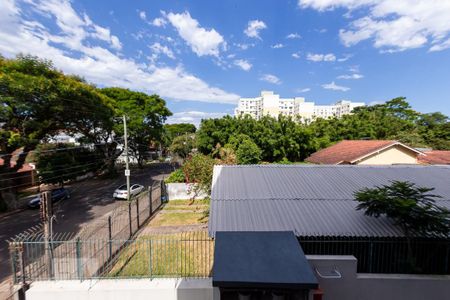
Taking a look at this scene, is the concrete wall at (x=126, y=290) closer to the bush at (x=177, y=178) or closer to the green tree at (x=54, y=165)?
the bush at (x=177, y=178)

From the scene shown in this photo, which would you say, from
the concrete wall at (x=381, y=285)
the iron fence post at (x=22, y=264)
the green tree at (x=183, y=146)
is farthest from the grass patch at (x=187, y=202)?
the green tree at (x=183, y=146)

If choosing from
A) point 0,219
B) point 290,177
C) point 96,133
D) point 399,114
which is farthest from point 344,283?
point 399,114

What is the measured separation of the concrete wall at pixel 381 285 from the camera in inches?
186

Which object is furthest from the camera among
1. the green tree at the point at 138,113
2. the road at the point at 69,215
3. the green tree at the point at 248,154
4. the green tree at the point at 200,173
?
the green tree at the point at 138,113

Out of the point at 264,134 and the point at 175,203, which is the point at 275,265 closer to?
the point at 175,203

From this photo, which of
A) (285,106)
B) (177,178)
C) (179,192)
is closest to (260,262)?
(179,192)

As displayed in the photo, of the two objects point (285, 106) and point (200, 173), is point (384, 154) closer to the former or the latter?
point (200, 173)

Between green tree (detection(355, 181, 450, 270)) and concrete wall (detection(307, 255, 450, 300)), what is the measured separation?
435mm

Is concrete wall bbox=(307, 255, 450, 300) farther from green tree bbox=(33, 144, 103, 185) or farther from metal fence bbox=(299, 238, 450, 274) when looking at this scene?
green tree bbox=(33, 144, 103, 185)

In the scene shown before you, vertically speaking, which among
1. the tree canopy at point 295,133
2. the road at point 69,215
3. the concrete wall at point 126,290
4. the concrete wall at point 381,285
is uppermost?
the tree canopy at point 295,133

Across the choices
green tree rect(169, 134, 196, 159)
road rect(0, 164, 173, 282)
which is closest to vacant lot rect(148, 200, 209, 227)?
road rect(0, 164, 173, 282)

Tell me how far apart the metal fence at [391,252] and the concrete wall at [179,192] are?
43.5ft

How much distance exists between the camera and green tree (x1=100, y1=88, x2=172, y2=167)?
84.1 feet

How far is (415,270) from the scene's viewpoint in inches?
201
